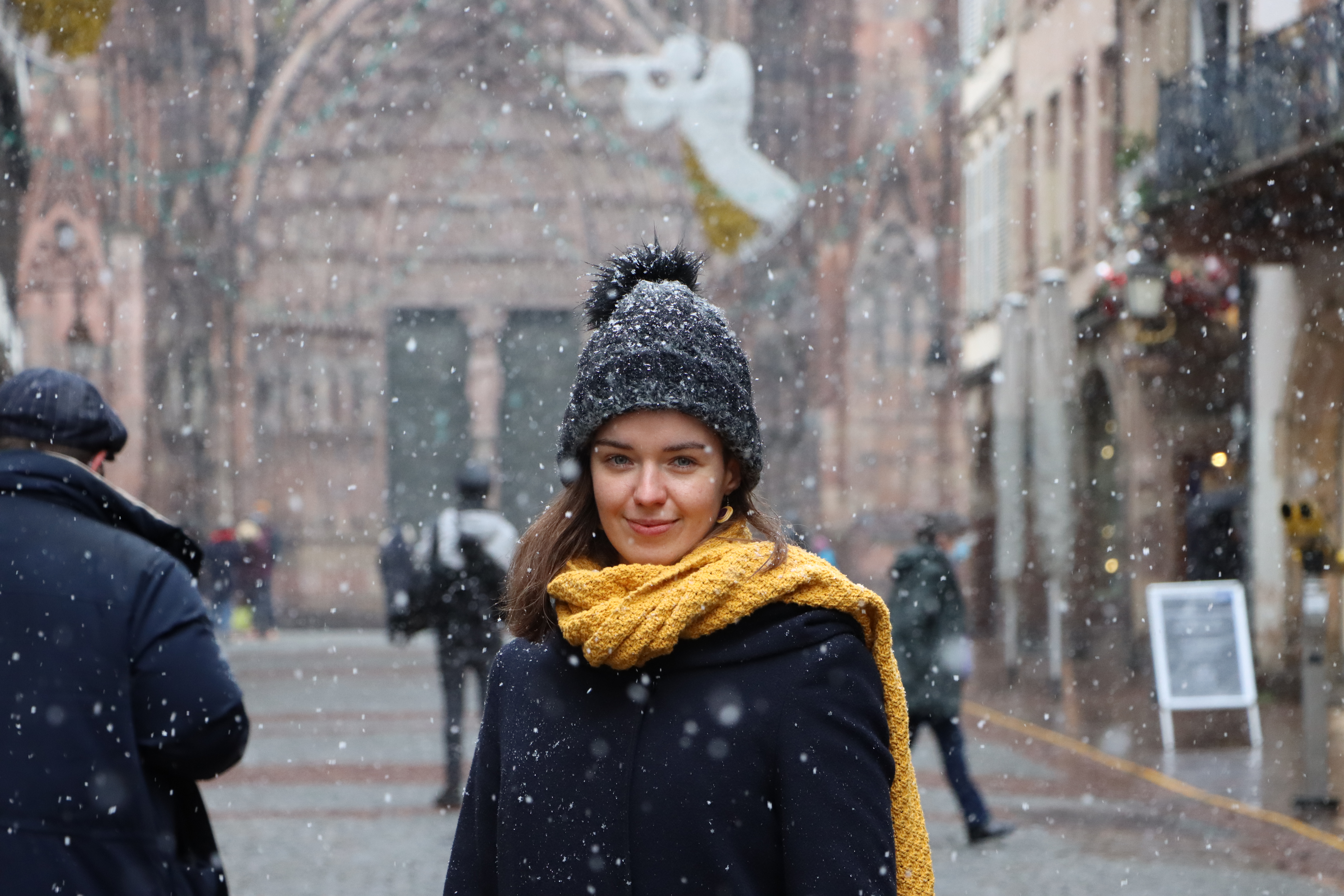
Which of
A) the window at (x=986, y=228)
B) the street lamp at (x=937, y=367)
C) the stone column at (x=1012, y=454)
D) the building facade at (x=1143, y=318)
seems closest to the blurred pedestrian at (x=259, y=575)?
the street lamp at (x=937, y=367)

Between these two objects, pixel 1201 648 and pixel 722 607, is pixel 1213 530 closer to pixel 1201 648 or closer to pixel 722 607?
pixel 1201 648

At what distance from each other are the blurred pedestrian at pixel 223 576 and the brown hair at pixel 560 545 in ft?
72.1

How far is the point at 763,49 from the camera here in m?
27.9

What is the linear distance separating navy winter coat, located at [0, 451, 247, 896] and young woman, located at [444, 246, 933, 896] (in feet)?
3.14

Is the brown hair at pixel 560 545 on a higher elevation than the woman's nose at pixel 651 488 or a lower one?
lower

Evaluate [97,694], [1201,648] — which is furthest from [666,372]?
[1201,648]

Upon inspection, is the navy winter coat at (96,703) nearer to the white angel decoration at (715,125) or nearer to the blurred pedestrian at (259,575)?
the blurred pedestrian at (259,575)

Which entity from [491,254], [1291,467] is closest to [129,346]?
[491,254]

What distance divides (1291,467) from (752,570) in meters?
15.5

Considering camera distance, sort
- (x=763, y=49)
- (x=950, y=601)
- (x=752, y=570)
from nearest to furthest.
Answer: (x=752, y=570)
(x=950, y=601)
(x=763, y=49)

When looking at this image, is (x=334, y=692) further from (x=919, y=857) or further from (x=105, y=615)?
(x=919, y=857)

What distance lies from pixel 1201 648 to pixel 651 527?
10.0m

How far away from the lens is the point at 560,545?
223 cm

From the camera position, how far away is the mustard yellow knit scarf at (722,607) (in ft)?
6.42
